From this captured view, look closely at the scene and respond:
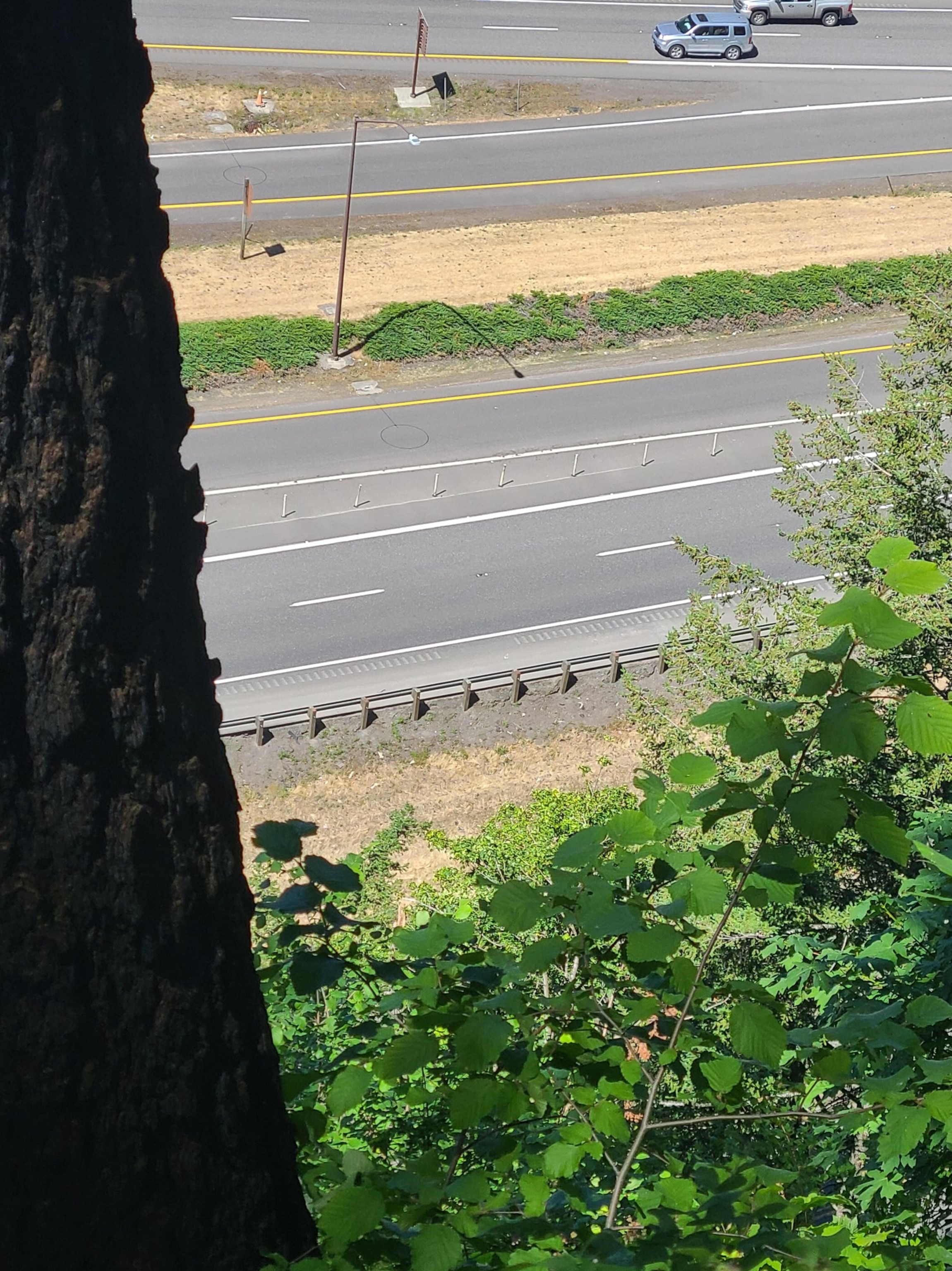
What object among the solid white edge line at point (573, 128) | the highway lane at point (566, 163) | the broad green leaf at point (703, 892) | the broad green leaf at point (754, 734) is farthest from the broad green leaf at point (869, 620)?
the solid white edge line at point (573, 128)

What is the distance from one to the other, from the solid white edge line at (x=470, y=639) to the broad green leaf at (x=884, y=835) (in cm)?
1982

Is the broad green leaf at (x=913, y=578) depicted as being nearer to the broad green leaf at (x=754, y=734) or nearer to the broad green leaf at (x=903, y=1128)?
the broad green leaf at (x=754, y=734)

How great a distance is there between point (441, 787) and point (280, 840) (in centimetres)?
1849

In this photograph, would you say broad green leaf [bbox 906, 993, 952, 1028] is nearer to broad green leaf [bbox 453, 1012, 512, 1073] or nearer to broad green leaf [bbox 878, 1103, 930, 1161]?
broad green leaf [bbox 878, 1103, 930, 1161]

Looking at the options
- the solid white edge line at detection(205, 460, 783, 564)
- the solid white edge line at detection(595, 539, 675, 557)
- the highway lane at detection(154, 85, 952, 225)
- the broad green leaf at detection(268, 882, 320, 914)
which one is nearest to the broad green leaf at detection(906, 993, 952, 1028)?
the broad green leaf at detection(268, 882, 320, 914)

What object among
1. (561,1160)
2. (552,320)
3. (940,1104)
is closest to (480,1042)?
(561,1160)

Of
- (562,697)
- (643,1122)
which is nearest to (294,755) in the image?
(562,697)

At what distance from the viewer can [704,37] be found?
42156 millimetres

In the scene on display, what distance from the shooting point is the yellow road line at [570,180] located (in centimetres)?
3438

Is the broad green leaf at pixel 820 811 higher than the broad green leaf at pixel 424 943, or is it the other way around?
the broad green leaf at pixel 820 811

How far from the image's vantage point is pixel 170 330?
3.04 metres

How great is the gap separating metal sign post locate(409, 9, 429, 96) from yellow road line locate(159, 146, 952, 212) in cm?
402

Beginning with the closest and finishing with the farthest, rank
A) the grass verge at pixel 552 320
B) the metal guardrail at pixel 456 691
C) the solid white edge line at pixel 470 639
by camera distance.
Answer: the metal guardrail at pixel 456 691
the solid white edge line at pixel 470 639
the grass verge at pixel 552 320

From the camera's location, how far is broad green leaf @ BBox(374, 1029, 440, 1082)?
10.2ft
